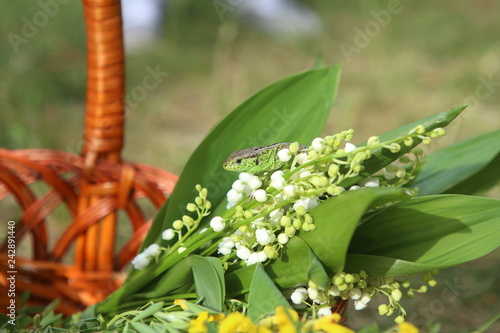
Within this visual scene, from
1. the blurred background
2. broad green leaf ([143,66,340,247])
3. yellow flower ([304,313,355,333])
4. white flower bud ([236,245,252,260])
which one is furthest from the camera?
the blurred background

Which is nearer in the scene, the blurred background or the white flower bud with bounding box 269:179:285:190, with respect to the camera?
the white flower bud with bounding box 269:179:285:190

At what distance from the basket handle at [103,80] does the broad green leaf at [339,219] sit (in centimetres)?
34

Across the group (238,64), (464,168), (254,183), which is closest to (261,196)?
(254,183)

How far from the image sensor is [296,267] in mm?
471

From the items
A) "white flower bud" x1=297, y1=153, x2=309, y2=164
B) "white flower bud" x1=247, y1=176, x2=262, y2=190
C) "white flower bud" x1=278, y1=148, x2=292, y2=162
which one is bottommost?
"white flower bud" x1=247, y1=176, x2=262, y2=190

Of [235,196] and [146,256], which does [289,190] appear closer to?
[235,196]

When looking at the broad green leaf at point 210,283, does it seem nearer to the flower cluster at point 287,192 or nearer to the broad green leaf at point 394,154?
the flower cluster at point 287,192

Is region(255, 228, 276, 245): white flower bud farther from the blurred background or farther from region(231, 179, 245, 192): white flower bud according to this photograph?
the blurred background

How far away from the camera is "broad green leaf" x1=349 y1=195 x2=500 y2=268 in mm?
464

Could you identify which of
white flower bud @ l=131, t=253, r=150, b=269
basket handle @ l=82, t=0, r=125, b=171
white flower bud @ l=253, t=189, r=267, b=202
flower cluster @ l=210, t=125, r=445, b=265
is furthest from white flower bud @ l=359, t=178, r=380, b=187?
basket handle @ l=82, t=0, r=125, b=171

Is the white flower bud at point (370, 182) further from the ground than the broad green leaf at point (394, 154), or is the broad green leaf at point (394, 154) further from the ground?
the broad green leaf at point (394, 154)

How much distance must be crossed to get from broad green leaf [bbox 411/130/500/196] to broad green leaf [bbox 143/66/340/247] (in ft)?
0.44

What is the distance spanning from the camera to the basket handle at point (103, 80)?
0.66m

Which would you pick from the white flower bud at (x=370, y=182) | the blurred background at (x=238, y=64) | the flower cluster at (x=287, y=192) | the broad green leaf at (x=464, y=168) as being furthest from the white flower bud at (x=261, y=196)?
the blurred background at (x=238, y=64)
